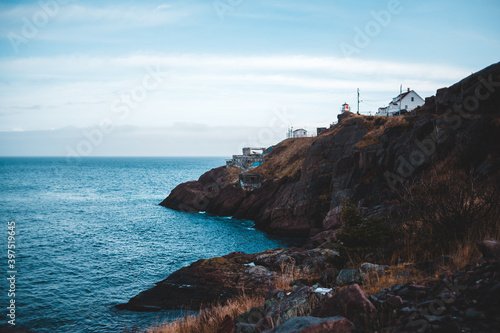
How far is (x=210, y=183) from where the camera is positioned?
267 feet

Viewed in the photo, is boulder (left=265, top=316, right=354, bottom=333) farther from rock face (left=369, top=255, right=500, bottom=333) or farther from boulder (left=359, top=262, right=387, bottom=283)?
boulder (left=359, top=262, right=387, bottom=283)

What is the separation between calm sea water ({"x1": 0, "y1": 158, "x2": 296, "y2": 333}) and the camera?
2030 cm

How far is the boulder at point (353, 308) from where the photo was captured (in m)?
5.53

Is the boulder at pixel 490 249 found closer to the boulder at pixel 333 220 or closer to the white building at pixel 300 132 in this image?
the boulder at pixel 333 220

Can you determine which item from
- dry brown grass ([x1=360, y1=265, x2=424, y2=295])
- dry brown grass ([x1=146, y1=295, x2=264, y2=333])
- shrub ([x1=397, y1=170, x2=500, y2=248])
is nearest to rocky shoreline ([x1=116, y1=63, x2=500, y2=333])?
dry brown grass ([x1=360, y1=265, x2=424, y2=295])

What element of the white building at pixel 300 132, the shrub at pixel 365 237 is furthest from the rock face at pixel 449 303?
the white building at pixel 300 132

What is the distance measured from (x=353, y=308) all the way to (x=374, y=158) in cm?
3568

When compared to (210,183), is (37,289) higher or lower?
lower

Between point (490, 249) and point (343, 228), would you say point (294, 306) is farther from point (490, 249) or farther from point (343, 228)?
point (343, 228)

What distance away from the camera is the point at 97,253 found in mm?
34625

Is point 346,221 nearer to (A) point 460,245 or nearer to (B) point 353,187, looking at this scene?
(A) point 460,245

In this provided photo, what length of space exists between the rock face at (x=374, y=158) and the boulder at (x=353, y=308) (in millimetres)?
18432

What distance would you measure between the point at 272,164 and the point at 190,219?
23424 mm

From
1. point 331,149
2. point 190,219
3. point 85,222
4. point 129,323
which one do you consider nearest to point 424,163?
point 331,149
